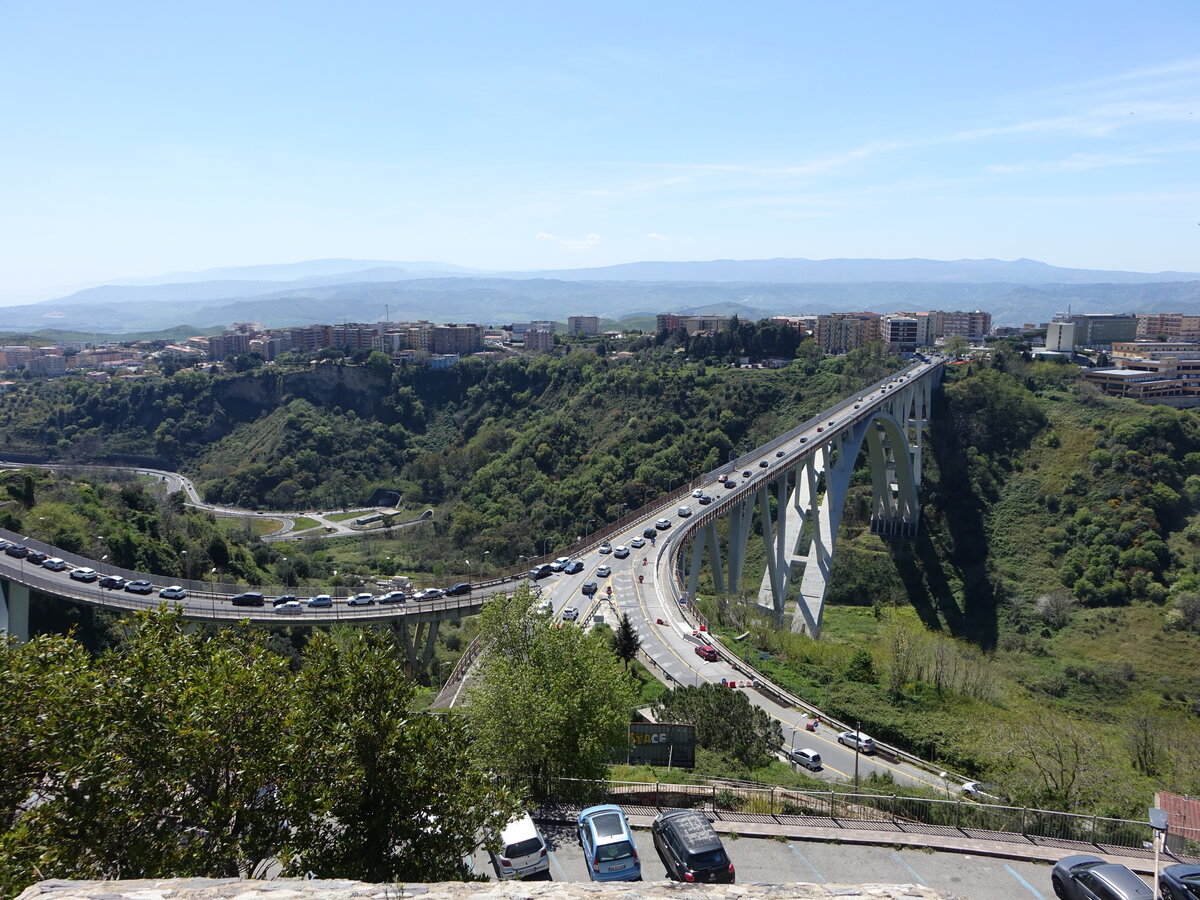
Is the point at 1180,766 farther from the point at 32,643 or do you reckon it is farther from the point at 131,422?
the point at 131,422

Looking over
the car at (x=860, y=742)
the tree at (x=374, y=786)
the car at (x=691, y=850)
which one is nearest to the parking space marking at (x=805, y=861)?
the car at (x=691, y=850)

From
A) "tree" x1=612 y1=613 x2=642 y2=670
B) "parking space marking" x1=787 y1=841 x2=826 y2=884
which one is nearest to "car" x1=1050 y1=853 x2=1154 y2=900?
"parking space marking" x1=787 y1=841 x2=826 y2=884

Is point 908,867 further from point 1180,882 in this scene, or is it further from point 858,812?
point 1180,882

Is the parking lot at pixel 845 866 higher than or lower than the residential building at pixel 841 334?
lower

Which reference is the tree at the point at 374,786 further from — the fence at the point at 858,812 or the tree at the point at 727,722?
the tree at the point at 727,722

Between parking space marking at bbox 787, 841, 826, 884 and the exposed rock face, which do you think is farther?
parking space marking at bbox 787, 841, 826, 884

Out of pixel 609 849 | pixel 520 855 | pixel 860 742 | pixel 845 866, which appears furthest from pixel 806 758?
pixel 520 855

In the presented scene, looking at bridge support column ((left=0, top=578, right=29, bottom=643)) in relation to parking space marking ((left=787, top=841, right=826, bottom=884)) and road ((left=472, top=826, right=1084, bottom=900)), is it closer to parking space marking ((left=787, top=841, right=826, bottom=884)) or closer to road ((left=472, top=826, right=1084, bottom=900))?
road ((left=472, top=826, right=1084, bottom=900))

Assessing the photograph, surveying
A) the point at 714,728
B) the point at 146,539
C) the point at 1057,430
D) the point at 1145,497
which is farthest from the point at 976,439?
the point at 146,539
